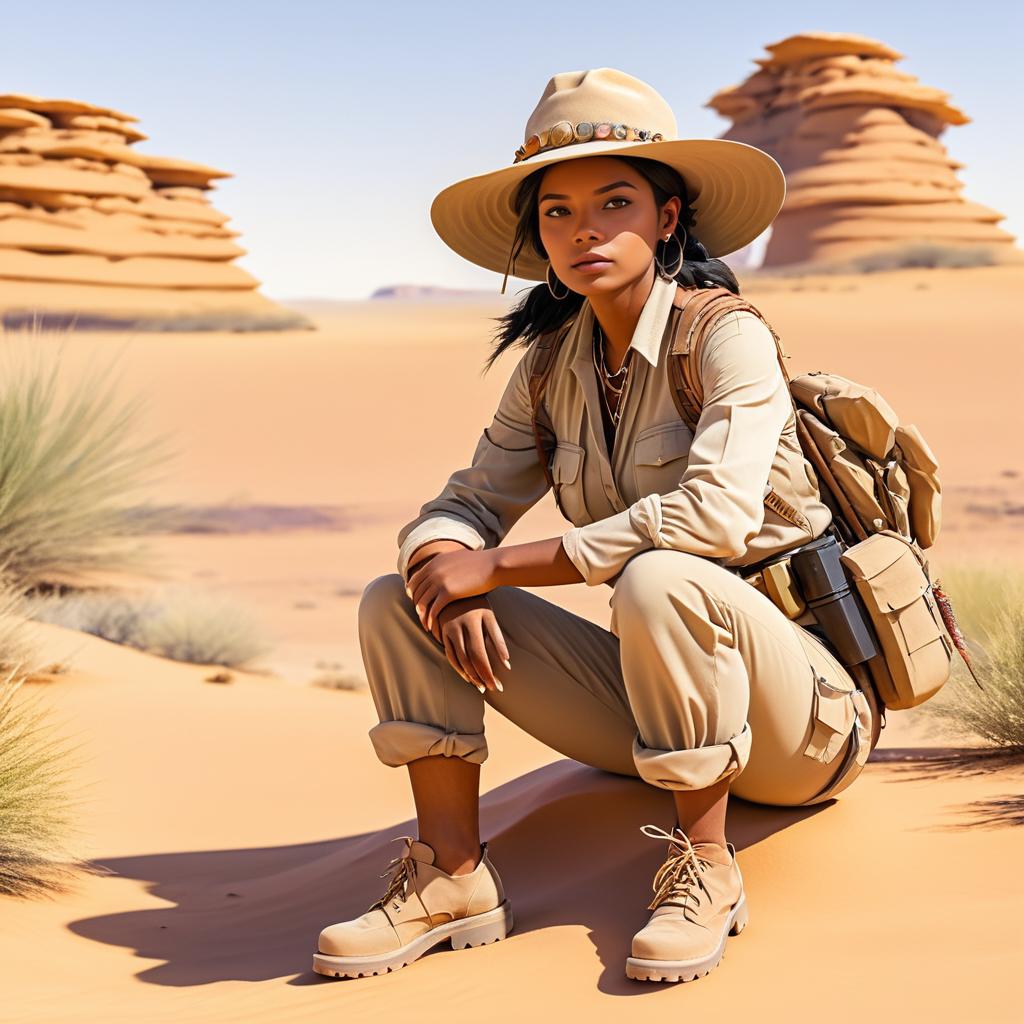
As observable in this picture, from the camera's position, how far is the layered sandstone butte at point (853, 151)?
44.7 meters

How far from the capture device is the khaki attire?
2666mm

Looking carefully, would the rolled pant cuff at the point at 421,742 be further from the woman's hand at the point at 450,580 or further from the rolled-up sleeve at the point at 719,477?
the rolled-up sleeve at the point at 719,477

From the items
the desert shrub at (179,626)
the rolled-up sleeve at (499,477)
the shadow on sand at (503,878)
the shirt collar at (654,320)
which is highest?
the shirt collar at (654,320)

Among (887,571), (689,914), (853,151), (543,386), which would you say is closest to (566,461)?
(543,386)

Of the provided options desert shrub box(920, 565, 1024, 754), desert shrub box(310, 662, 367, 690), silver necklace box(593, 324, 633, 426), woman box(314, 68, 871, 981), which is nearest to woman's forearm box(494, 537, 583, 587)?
woman box(314, 68, 871, 981)

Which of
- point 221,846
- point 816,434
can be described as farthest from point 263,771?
point 816,434

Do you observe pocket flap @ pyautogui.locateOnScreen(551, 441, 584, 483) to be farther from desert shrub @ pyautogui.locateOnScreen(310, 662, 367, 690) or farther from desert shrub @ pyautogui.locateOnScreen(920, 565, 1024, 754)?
desert shrub @ pyautogui.locateOnScreen(310, 662, 367, 690)

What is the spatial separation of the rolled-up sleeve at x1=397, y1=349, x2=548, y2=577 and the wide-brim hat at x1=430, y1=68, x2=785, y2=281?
393 millimetres

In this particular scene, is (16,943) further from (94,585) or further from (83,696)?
(94,585)

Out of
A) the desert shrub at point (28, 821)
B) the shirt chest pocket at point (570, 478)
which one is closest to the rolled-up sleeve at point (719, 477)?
the shirt chest pocket at point (570, 478)

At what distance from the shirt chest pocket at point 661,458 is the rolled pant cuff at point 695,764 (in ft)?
1.86

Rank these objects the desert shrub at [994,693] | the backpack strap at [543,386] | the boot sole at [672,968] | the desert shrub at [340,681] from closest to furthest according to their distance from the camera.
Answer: the boot sole at [672,968] → the backpack strap at [543,386] → the desert shrub at [994,693] → the desert shrub at [340,681]

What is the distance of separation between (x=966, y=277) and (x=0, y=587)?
36.8 meters

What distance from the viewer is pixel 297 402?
25531mm
